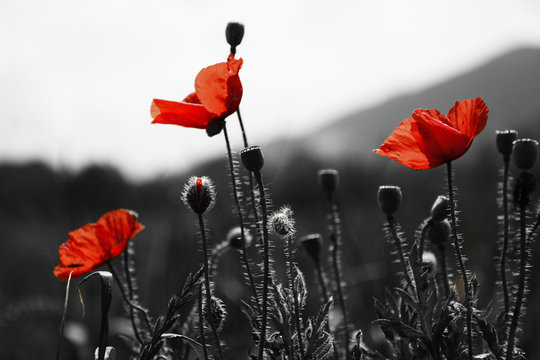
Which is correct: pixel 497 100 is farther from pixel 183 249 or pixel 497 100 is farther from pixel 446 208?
pixel 446 208

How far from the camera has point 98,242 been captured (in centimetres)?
137

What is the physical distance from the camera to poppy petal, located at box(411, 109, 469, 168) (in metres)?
1.18

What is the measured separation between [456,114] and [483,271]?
169 cm

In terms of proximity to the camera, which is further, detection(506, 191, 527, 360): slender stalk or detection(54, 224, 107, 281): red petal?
detection(54, 224, 107, 281): red petal

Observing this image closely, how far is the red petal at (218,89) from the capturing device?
127cm

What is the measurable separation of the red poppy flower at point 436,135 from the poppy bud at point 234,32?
51 centimetres

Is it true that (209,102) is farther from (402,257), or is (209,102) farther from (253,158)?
(402,257)

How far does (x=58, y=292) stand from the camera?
161 inches

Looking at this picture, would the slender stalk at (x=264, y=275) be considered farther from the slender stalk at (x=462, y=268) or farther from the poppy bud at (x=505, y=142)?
the poppy bud at (x=505, y=142)

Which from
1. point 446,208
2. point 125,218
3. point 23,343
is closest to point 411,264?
point 446,208

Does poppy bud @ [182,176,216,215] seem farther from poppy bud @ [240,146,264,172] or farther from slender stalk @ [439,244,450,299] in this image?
slender stalk @ [439,244,450,299]

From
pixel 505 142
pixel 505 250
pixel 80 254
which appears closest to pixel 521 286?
pixel 505 250

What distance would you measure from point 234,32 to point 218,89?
9.7 inches


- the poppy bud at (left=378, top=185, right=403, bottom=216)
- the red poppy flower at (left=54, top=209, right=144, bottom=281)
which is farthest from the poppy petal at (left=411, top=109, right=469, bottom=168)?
the red poppy flower at (left=54, top=209, right=144, bottom=281)
